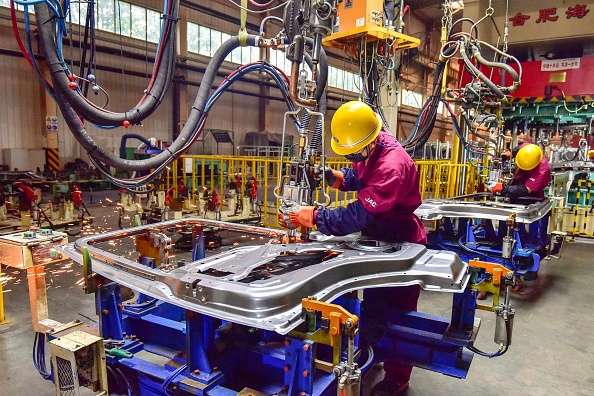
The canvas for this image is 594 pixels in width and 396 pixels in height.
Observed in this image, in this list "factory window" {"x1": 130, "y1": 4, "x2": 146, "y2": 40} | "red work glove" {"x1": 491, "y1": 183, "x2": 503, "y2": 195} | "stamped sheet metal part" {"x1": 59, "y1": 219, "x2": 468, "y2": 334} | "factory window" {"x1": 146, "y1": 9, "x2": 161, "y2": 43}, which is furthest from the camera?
"factory window" {"x1": 146, "y1": 9, "x2": 161, "y2": 43}

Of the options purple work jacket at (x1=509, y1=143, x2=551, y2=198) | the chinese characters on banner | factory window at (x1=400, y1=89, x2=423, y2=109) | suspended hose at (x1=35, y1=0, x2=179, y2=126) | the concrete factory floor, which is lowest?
the concrete factory floor

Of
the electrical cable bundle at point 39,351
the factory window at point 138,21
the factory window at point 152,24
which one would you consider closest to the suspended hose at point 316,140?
the electrical cable bundle at point 39,351

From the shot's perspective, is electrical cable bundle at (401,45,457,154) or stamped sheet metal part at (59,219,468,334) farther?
electrical cable bundle at (401,45,457,154)

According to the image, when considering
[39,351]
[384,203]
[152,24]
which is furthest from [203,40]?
[384,203]

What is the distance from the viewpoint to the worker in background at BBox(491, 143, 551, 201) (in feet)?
17.2

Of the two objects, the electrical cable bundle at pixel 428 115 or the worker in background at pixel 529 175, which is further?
the electrical cable bundle at pixel 428 115

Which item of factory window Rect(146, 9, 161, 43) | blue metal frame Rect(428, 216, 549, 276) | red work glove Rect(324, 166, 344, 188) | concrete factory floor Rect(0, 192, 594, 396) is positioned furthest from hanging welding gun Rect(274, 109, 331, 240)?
factory window Rect(146, 9, 161, 43)

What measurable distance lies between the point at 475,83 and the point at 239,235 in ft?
15.3

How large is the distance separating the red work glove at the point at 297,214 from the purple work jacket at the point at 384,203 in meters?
0.04

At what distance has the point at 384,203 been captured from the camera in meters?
2.31

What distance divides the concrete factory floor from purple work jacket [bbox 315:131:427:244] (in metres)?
1.14

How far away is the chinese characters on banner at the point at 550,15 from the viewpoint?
802 cm

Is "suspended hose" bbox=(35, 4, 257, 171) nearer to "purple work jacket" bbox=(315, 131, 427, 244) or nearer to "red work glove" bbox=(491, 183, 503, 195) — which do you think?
"purple work jacket" bbox=(315, 131, 427, 244)

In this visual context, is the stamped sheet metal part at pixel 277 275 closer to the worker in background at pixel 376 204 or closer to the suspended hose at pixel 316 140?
the worker in background at pixel 376 204
